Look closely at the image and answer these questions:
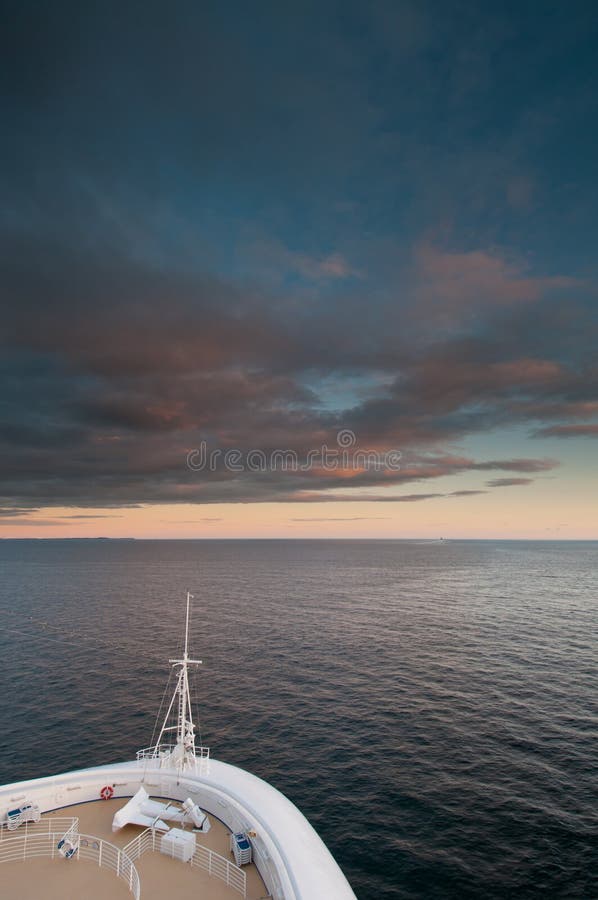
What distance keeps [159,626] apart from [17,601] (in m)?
66.8

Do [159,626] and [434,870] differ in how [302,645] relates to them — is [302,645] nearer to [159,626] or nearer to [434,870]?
[159,626]

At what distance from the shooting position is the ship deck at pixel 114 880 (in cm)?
2155

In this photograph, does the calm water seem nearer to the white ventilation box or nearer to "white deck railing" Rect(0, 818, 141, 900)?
the white ventilation box

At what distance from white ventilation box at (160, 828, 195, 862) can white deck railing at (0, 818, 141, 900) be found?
183cm

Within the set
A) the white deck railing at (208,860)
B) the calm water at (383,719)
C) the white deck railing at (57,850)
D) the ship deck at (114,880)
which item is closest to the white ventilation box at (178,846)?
the ship deck at (114,880)

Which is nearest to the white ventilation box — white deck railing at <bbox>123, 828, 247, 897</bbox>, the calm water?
white deck railing at <bbox>123, 828, 247, 897</bbox>

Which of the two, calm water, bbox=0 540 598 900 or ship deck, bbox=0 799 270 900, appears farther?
calm water, bbox=0 540 598 900

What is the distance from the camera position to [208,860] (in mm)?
24125

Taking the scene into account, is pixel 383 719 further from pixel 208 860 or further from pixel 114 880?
pixel 114 880

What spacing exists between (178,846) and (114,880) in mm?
A: 3150

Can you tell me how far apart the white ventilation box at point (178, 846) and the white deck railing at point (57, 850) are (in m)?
1.83

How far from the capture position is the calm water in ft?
111

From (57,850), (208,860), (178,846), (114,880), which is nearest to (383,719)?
(208,860)

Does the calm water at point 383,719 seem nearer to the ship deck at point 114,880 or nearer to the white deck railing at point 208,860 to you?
the white deck railing at point 208,860
